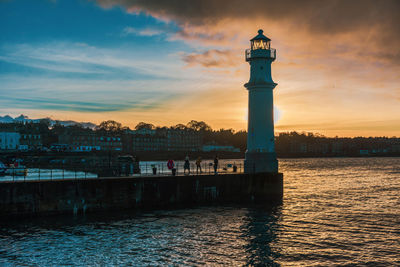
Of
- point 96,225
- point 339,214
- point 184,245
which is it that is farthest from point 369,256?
point 96,225

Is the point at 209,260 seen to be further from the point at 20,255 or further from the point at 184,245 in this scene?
the point at 20,255

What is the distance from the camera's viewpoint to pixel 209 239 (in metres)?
19.7

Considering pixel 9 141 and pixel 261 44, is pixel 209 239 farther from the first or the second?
pixel 9 141

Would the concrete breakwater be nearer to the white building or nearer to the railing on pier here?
the railing on pier

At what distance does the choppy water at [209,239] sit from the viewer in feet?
54.2

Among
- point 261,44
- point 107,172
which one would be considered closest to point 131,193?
point 107,172

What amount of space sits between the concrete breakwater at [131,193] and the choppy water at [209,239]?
1.26 metres

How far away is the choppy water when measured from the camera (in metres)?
16.5

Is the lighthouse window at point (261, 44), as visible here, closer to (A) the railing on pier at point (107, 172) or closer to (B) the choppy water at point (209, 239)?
(A) the railing on pier at point (107, 172)

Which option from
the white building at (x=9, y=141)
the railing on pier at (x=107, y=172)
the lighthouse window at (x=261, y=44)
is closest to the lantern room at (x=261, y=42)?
the lighthouse window at (x=261, y=44)

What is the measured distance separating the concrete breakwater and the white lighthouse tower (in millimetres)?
1607

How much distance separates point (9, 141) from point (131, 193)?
156 metres

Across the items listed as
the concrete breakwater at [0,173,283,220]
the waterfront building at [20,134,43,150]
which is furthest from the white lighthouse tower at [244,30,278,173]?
the waterfront building at [20,134,43,150]

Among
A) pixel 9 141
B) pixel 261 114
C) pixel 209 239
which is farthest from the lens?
pixel 9 141
